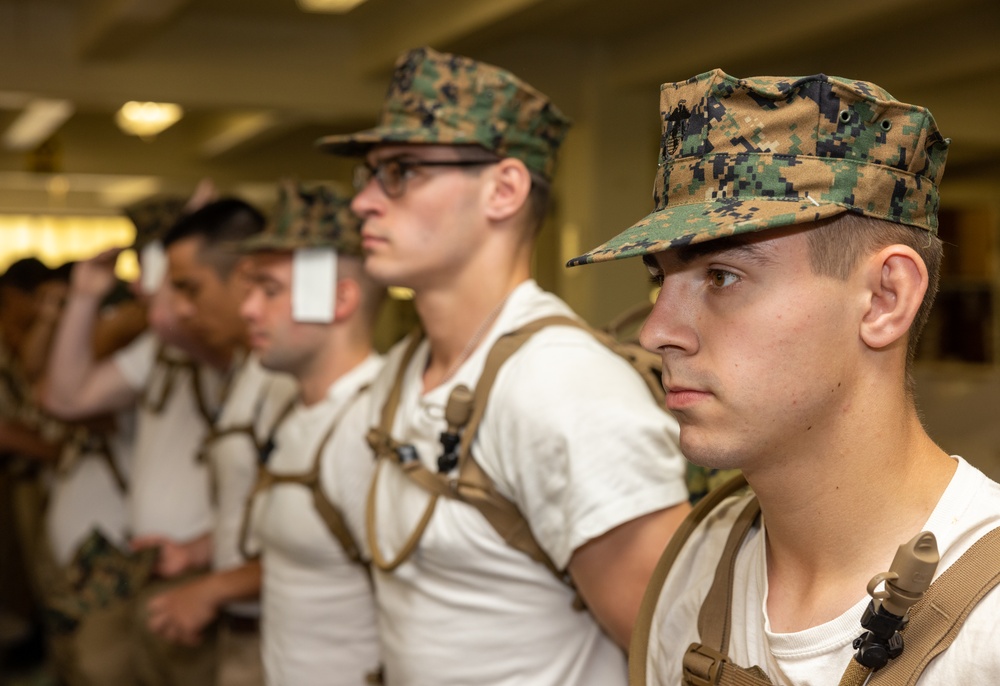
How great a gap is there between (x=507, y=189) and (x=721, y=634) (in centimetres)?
106

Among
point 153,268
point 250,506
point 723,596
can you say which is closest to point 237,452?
point 250,506

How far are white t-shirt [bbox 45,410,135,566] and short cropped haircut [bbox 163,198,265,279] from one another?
1.01 meters

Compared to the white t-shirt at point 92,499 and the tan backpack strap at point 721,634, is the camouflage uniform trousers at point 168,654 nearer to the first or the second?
the white t-shirt at point 92,499

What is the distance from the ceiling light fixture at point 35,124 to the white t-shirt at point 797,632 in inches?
367

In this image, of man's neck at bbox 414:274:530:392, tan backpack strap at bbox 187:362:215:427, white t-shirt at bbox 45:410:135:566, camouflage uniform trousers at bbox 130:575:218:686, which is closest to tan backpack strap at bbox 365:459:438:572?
man's neck at bbox 414:274:530:392

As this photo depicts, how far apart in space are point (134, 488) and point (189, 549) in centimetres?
32

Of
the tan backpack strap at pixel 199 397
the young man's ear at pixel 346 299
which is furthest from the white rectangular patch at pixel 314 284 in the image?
the tan backpack strap at pixel 199 397

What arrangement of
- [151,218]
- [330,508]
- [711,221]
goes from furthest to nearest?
[151,218]
[330,508]
[711,221]

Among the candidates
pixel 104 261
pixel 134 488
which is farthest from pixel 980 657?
pixel 104 261

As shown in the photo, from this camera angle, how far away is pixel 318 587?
8.24 feet

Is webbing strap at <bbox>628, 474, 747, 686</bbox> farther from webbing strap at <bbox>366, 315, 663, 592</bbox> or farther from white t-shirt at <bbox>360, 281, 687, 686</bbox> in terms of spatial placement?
webbing strap at <bbox>366, 315, 663, 592</bbox>

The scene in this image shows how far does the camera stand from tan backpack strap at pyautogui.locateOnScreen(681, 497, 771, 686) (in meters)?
A: 1.22

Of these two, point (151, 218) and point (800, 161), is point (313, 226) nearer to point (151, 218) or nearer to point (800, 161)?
point (151, 218)

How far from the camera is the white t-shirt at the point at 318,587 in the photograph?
8.10ft
